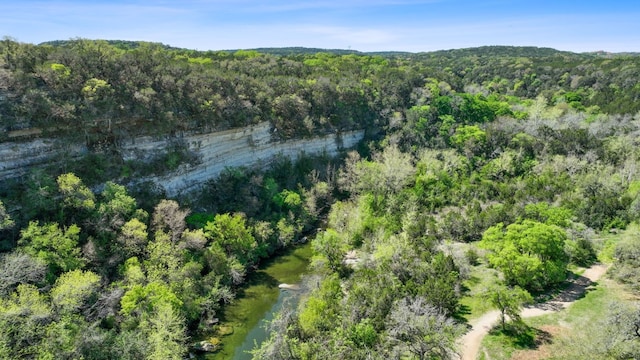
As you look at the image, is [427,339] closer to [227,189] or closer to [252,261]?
[252,261]

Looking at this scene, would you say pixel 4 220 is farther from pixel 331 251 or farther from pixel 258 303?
pixel 331 251

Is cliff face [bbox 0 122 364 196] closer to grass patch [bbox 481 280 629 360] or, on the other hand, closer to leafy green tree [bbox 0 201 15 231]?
leafy green tree [bbox 0 201 15 231]

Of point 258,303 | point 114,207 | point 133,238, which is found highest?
point 114,207

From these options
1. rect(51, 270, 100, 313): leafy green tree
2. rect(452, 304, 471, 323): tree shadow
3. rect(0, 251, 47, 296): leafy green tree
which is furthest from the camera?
rect(452, 304, 471, 323): tree shadow

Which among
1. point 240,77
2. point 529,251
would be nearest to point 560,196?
point 529,251

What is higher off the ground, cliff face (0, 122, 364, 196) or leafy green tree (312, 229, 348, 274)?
cliff face (0, 122, 364, 196)

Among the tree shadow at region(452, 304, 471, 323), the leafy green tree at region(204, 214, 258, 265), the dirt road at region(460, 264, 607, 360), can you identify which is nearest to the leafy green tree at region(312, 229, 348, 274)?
the leafy green tree at region(204, 214, 258, 265)

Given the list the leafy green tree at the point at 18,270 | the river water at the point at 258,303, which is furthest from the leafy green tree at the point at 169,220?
the leafy green tree at the point at 18,270

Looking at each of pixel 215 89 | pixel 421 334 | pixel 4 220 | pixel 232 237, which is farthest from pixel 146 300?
pixel 215 89
